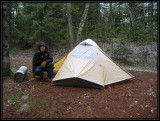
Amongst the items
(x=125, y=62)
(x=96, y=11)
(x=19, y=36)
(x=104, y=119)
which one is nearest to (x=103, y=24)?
(x=125, y=62)

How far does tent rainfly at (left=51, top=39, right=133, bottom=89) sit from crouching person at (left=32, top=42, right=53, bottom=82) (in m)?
0.49

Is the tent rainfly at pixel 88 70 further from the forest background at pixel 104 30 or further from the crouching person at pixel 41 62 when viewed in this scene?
the forest background at pixel 104 30

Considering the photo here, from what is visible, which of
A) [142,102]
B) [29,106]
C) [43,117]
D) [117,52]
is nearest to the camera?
[43,117]

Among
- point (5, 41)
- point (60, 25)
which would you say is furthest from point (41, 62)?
point (60, 25)

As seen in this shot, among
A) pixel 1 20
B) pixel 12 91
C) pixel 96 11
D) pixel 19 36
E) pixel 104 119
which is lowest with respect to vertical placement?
pixel 104 119

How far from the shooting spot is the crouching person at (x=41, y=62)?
17.4 feet

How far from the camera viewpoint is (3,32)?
4.40 m

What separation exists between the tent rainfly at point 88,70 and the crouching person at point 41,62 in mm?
485

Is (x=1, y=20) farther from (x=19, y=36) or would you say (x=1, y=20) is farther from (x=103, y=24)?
(x=19, y=36)

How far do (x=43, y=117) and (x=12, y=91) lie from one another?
179 centimetres

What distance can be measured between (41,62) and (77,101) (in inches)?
102

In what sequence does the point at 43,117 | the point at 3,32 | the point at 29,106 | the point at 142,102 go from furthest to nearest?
the point at 3,32
the point at 142,102
the point at 29,106
the point at 43,117

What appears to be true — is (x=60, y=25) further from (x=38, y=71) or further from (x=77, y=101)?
(x=77, y=101)

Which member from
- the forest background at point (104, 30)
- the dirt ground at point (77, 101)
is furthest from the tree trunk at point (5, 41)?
the forest background at point (104, 30)
